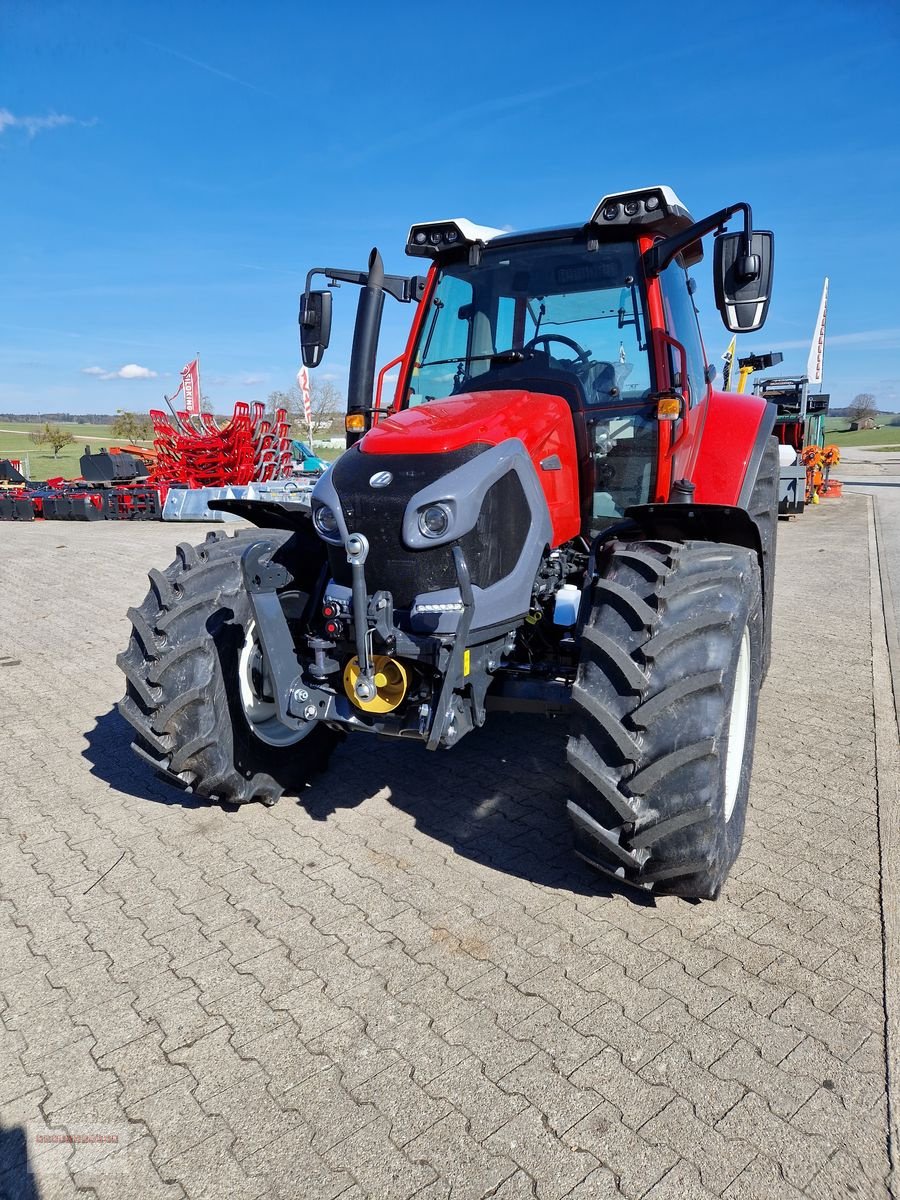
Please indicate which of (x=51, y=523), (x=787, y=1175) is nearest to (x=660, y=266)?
(x=787, y=1175)

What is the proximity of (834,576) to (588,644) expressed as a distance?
27.0ft

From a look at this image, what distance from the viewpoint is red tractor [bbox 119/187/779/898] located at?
8.58 ft

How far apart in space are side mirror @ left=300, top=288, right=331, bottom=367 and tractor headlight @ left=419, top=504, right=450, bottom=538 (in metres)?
1.79

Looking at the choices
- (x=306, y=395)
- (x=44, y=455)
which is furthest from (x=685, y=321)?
A: (x=44, y=455)

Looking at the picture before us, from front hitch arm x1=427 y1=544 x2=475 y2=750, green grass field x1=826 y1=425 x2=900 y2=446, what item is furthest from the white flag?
green grass field x1=826 y1=425 x2=900 y2=446

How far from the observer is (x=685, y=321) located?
4055 mm

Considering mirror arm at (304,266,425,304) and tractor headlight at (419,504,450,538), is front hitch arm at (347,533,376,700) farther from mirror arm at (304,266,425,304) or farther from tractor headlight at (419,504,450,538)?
mirror arm at (304,266,425,304)

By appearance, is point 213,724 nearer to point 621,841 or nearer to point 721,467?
point 621,841

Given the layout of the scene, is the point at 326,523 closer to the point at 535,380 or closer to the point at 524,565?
the point at 524,565

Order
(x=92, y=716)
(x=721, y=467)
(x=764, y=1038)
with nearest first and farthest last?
(x=764, y=1038) < (x=721, y=467) < (x=92, y=716)

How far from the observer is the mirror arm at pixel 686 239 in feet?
10.5

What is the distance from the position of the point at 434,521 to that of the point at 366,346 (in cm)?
173

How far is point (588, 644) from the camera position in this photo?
2.68 metres

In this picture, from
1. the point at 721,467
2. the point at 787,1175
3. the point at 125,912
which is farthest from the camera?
the point at 721,467
